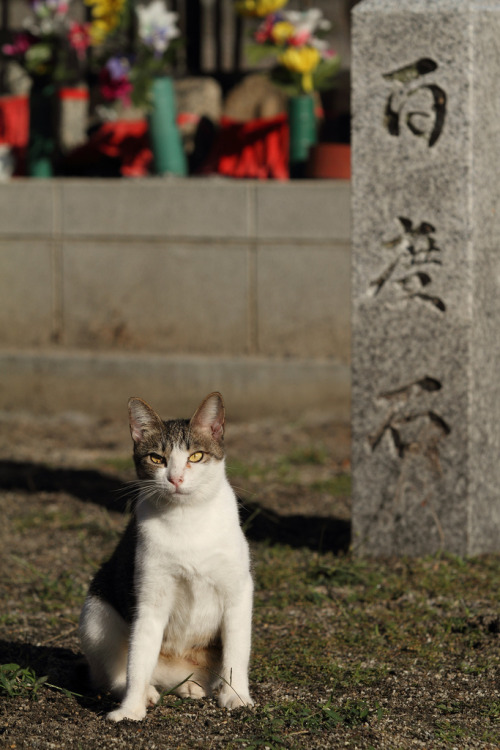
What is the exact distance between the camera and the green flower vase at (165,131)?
8.20 meters

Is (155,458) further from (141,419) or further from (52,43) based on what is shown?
(52,43)

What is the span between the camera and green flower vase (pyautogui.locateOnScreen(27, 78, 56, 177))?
28.5ft

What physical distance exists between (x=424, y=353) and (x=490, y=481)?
2.28 ft

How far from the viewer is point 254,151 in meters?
8.20

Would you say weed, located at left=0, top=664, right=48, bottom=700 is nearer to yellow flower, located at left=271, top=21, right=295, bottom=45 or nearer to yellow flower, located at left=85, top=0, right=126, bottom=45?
yellow flower, located at left=271, top=21, right=295, bottom=45

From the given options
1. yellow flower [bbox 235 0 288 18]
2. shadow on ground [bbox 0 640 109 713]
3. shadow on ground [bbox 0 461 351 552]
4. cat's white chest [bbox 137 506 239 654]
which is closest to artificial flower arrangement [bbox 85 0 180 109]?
yellow flower [bbox 235 0 288 18]

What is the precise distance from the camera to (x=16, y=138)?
881cm

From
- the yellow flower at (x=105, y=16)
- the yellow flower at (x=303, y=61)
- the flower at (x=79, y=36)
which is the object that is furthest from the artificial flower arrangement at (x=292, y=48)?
the flower at (x=79, y=36)

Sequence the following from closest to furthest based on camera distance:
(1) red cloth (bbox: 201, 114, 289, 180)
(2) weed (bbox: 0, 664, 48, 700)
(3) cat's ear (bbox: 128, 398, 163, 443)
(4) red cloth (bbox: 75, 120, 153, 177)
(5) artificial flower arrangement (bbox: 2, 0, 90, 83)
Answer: (3) cat's ear (bbox: 128, 398, 163, 443) < (2) weed (bbox: 0, 664, 48, 700) < (1) red cloth (bbox: 201, 114, 289, 180) < (4) red cloth (bbox: 75, 120, 153, 177) < (5) artificial flower arrangement (bbox: 2, 0, 90, 83)

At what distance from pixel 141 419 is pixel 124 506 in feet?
8.83

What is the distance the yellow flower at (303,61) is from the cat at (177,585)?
5523 mm

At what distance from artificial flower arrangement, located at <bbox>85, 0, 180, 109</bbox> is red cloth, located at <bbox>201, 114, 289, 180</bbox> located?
27.4 inches

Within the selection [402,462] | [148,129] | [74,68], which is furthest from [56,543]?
[74,68]

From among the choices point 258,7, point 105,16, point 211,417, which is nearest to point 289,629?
point 211,417
